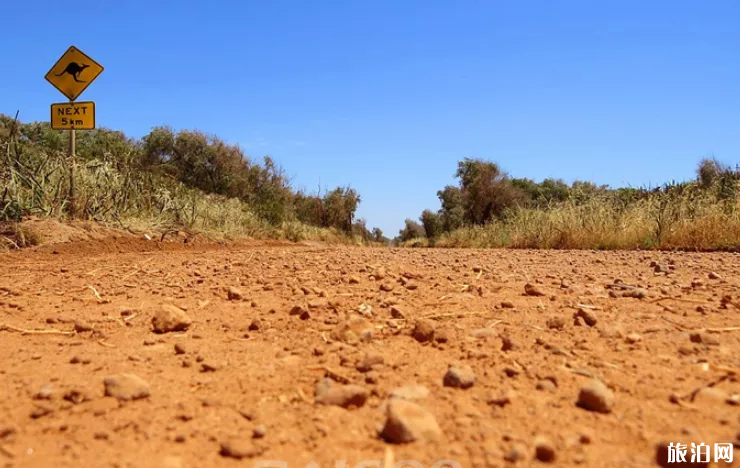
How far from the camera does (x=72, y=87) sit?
8.07 meters

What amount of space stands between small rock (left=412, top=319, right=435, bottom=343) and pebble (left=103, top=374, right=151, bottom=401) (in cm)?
106

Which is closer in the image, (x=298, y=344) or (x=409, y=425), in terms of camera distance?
(x=409, y=425)

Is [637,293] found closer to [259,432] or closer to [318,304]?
[318,304]

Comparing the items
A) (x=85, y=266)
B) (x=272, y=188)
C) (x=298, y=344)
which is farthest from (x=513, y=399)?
(x=272, y=188)

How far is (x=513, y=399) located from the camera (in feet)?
4.86

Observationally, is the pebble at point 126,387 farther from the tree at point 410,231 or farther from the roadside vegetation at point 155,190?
the tree at point 410,231

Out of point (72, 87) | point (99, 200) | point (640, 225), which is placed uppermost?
point (72, 87)

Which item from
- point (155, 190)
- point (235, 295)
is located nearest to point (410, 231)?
point (155, 190)

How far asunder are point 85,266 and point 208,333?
2.97 m

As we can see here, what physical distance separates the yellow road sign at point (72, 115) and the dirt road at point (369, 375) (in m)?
5.56

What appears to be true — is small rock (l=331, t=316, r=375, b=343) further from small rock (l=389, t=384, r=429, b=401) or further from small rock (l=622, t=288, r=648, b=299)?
small rock (l=622, t=288, r=648, b=299)

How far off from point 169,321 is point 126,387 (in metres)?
0.83

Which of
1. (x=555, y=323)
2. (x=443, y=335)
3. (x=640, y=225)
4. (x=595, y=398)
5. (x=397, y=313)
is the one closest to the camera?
(x=595, y=398)

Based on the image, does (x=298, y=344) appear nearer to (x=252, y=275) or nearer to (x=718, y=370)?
(x=718, y=370)
